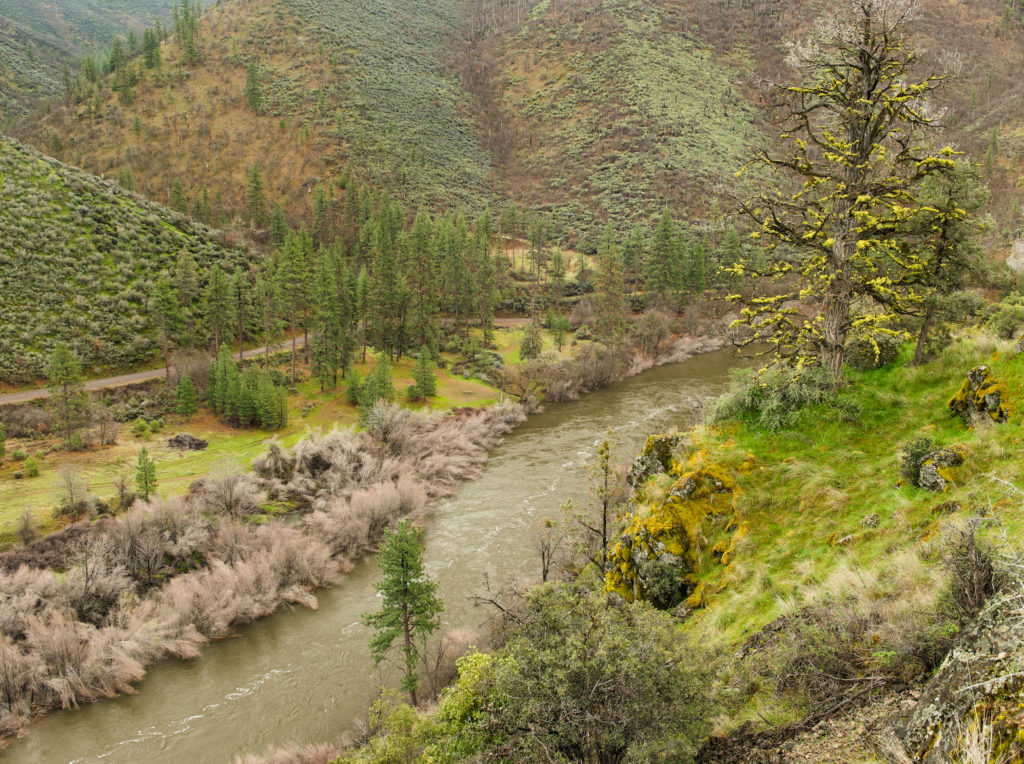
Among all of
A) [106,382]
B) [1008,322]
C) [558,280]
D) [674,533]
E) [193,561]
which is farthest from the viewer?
[558,280]

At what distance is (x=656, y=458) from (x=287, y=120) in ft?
394

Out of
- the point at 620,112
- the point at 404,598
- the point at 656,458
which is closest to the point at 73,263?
the point at 404,598

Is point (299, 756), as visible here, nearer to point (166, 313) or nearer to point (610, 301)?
point (166, 313)

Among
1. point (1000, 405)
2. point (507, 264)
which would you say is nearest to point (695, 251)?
point (507, 264)

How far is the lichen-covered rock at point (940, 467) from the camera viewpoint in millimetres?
9641

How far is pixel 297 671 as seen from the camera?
1992 centimetres

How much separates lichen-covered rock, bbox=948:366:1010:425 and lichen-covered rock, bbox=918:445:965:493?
136 centimetres

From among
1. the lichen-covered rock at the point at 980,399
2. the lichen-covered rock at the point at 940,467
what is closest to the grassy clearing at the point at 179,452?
the lichen-covered rock at the point at 940,467

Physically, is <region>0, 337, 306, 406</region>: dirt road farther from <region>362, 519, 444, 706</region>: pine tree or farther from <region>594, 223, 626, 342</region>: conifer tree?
<region>594, 223, 626, 342</region>: conifer tree

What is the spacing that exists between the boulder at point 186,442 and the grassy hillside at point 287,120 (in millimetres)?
60784

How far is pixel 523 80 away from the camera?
151000 millimetres

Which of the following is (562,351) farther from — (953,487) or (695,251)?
(953,487)

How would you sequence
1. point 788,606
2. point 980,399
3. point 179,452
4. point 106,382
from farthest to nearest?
point 106,382 → point 179,452 → point 980,399 → point 788,606

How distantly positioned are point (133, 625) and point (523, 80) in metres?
162
